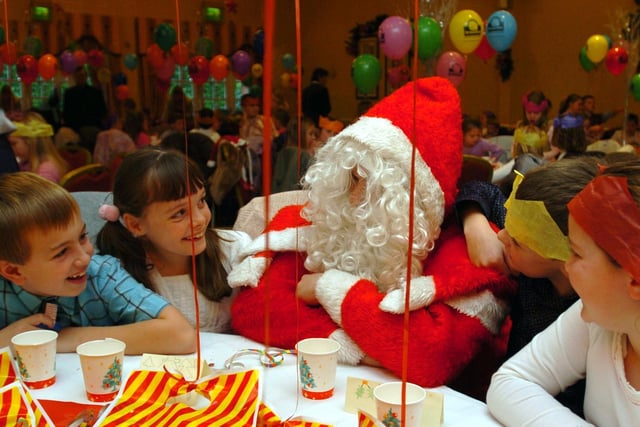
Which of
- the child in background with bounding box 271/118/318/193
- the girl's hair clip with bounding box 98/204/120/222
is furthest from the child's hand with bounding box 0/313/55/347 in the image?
the child in background with bounding box 271/118/318/193

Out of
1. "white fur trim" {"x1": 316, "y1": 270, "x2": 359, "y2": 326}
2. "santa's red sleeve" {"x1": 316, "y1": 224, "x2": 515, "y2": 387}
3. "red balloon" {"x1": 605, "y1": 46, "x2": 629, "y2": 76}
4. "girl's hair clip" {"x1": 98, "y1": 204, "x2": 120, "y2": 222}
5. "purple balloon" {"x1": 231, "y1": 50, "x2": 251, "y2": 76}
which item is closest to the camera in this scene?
"santa's red sleeve" {"x1": 316, "y1": 224, "x2": 515, "y2": 387}

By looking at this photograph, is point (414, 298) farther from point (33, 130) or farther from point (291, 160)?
point (33, 130)

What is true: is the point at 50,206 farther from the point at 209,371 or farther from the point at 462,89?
the point at 462,89

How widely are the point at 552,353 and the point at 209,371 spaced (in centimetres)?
61

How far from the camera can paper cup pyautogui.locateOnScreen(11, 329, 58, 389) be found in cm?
124

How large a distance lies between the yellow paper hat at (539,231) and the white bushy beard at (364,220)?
386mm

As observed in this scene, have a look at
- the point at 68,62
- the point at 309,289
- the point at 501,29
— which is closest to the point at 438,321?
the point at 309,289

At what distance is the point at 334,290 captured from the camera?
1442mm

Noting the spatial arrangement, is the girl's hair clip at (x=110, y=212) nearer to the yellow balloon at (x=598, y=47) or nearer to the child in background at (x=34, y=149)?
the child in background at (x=34, y=149)

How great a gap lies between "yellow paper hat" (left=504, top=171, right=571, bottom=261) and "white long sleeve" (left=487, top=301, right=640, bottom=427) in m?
0.11

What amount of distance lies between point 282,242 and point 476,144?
12.9ft

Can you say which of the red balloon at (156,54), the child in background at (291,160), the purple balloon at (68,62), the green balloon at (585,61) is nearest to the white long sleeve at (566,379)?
the child in background at (291,160)

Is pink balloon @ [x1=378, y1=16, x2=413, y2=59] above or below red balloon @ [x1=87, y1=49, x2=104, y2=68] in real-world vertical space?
above

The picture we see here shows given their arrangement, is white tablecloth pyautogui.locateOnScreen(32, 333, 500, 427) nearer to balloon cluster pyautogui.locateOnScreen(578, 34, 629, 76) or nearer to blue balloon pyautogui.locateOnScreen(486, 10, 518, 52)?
blue balloon pyautogui.locateOnScreen(486, 10, 518, 52)
